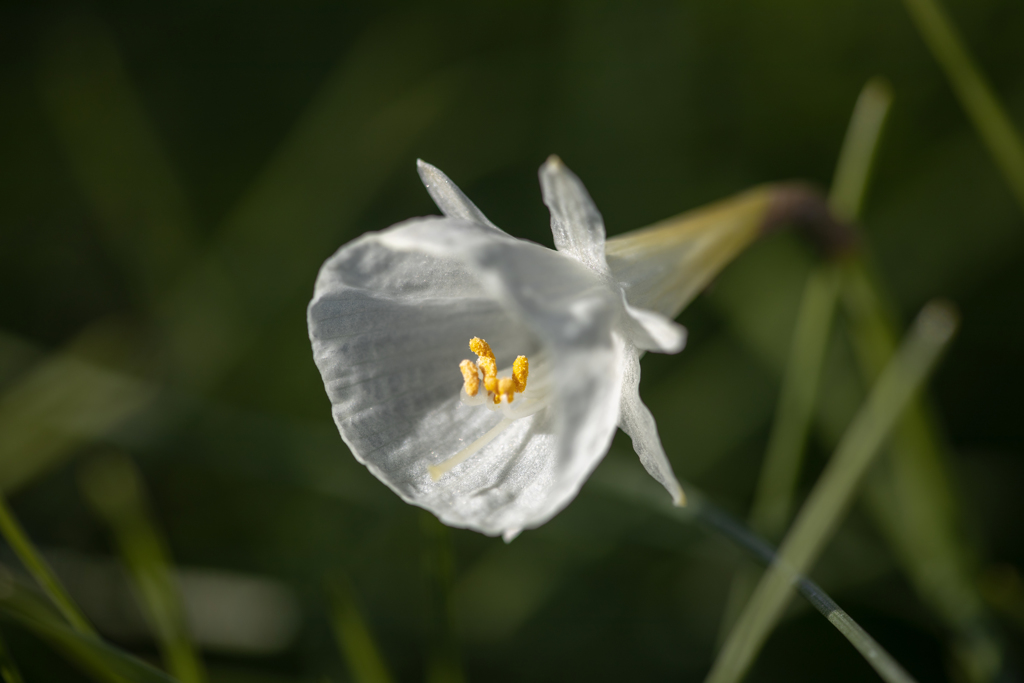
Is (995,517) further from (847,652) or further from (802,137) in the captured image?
(802,137)

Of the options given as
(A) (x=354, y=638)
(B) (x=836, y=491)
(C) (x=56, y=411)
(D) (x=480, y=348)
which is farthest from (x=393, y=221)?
Result: (B) (x=836, y=491)

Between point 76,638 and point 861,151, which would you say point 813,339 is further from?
point 76,638

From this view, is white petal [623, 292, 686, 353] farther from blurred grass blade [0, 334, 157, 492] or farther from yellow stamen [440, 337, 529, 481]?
blurred grass blade [0, 334, 157, 492]

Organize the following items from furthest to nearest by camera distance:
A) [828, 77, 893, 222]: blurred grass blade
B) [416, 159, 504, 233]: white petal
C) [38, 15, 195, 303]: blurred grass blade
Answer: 1. [38, 15, 195, 303]: blurred grass blade
2. [828, 77, 893, 222]: blurred grass blade
3. [416, 159, 504, 233]: white petal

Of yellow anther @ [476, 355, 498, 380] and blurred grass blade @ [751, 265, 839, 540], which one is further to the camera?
blurred grass blade @ [751, 265, 839, 540]

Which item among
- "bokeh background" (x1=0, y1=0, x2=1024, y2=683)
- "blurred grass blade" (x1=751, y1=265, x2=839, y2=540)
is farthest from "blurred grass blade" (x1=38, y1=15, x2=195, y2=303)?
"blurred grass blade" (x1=751, y1=265, x2=839, y2=540)

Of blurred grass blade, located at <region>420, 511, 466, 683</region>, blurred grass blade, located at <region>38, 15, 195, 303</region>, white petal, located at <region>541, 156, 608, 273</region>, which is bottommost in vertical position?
blurred grass blade, located at <region>420, 511, 466, 683</region>

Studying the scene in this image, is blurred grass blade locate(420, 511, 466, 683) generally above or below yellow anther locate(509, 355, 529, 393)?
below
